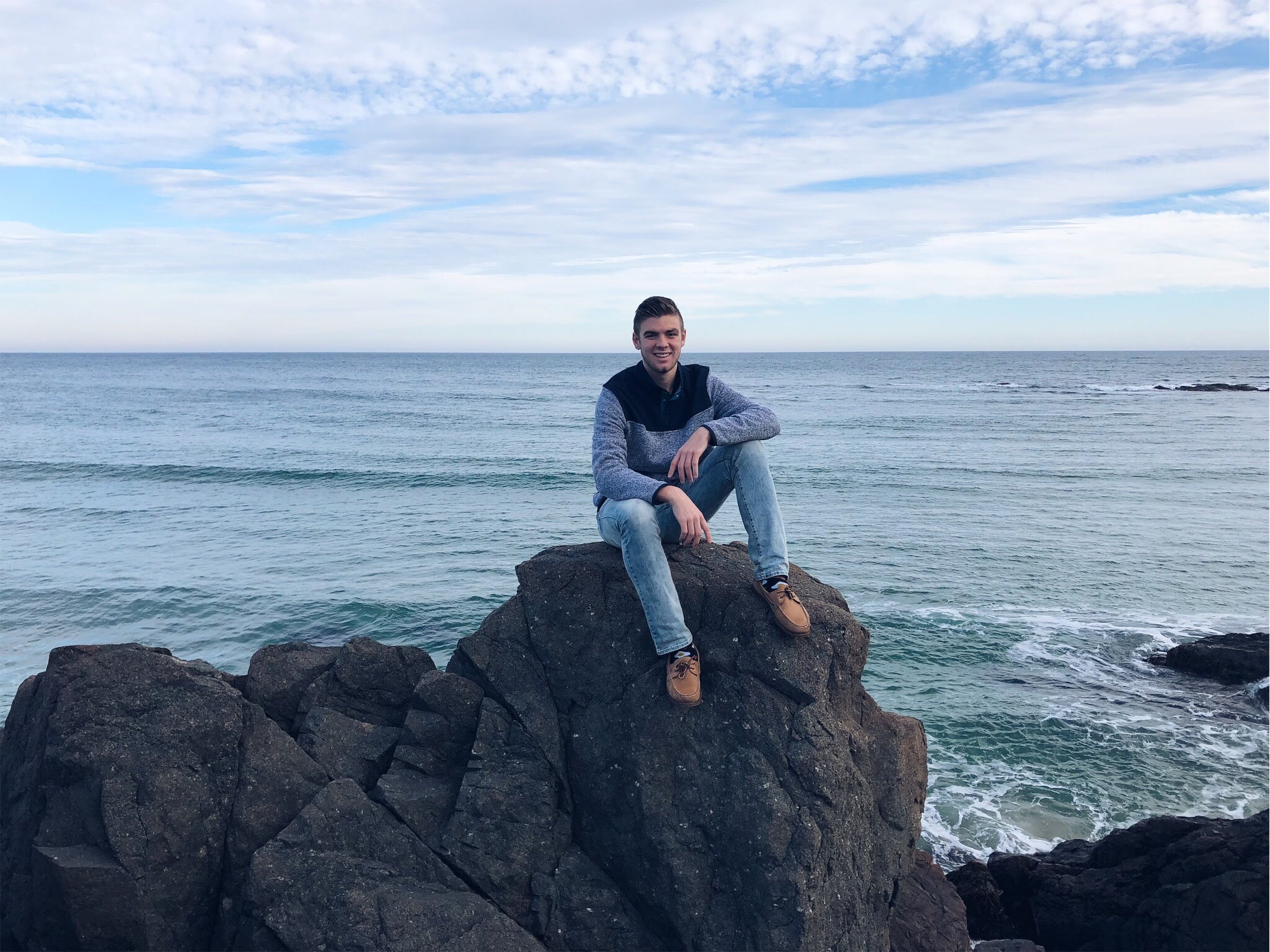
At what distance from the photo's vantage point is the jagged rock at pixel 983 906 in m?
9.43

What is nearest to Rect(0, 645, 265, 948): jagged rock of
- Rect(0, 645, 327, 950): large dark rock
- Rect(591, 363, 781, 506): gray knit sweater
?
Rect(0, 645, 327, 950): large dark rock

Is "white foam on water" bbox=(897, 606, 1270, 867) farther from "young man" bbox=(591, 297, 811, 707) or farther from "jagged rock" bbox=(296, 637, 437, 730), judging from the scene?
"jagged rock" bbox=(296, 637, 437, 730)

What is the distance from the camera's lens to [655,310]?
693 cm

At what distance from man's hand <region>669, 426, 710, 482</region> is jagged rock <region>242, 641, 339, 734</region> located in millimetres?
3849

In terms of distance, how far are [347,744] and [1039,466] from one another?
39537 mm

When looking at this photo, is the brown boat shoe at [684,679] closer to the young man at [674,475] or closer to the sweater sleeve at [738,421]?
the young man at [674,475]

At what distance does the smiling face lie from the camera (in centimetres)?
689

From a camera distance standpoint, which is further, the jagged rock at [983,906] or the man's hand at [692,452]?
the jagged rock at [983,906]

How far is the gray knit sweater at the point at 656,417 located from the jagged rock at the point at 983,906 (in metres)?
6.20

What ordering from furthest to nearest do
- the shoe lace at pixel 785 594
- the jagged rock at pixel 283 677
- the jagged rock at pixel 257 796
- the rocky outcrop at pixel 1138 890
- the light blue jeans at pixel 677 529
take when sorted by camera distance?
the rocky outcrop at pixel 1138 890 → the jagged rock at pixel 283 677 → the shoe lace at pixel 785 594 → the light blue jeans at pixel 677 529 → the jagged rock at pixel 257 796

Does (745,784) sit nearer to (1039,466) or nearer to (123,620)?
(123,620)

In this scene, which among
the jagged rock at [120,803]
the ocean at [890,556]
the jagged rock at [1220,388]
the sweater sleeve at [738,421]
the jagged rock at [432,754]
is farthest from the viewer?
the jagged rock at [1220,388]

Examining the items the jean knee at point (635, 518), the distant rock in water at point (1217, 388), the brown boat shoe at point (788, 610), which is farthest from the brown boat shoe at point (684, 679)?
the distant rock in water at point (1217, 388)

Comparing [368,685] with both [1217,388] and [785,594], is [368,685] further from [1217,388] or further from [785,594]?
[1217,388]
